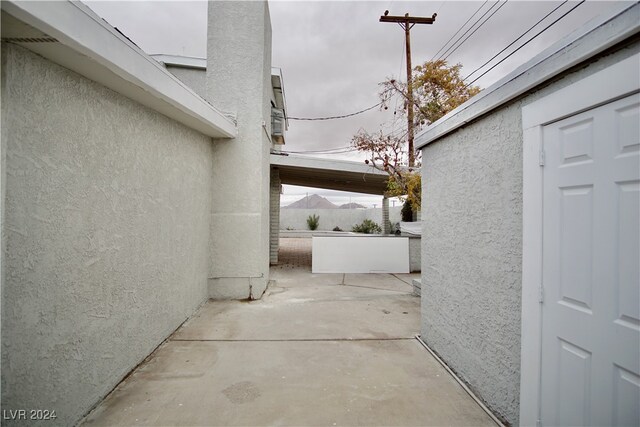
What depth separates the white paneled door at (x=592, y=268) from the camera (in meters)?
1.45

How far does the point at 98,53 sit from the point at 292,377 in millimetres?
3102

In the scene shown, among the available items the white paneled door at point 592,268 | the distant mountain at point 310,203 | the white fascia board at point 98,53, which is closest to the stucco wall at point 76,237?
the white fascia board at point 98,53

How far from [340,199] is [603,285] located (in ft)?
113

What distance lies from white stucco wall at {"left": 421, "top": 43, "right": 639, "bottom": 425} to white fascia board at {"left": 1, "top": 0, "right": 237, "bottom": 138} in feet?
9.86

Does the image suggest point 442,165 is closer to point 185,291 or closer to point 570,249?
point 570,249

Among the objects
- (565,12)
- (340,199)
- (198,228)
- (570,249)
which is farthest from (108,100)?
(340,199)

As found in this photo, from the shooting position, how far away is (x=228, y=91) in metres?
5.84

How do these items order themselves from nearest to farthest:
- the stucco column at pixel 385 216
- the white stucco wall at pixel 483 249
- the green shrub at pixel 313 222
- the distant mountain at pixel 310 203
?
the white stucco wall at pixel 483 249 < the stucco column at pixel 385 216 < the green shrub at pixel 313 222 < the distant mountain at pixel 310 203

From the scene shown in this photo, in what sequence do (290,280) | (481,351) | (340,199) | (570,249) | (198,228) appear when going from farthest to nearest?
1. (340,199)
2. (290,280)
3. (198,228)
4. (481,351)
5. (570,249)

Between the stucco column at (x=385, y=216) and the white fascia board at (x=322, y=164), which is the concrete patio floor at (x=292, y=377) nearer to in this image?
the white fascia board at (x=322, y=164)

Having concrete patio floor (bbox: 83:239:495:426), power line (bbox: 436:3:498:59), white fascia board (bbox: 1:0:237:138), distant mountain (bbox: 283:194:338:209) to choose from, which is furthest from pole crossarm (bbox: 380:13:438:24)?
distant mountain (bbox: 283:194:338:209)

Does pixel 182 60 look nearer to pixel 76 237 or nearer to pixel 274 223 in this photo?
pixel 274 223

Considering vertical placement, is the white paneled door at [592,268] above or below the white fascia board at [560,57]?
below

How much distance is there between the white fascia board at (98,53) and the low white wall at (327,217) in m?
22.7
